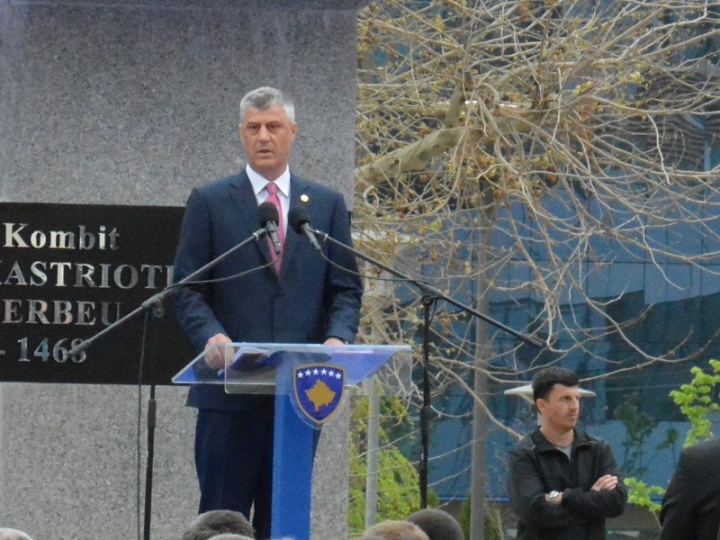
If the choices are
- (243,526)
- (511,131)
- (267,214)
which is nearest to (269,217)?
(267,214)

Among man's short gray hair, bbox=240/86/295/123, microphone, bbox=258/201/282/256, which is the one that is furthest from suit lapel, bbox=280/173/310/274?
microphone, bbox=258/201/282/256

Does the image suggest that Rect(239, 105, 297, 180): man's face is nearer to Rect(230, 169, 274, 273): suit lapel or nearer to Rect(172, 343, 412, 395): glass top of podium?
Rect(230, 169, 274, 273): suit lapel

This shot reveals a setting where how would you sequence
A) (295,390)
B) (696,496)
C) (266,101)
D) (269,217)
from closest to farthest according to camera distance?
Answer: (696,496)
(295,390)
(269,217)
(266,101)

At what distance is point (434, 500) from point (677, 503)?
18.0m

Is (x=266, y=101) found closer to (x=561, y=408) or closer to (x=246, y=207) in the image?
(x=246, y=207)

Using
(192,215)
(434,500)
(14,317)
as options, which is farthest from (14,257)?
(434,500)

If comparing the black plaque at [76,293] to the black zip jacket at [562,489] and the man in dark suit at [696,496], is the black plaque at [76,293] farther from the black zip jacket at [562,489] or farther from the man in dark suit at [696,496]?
the man in dark suit at [696,496]

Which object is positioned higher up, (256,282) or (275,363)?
(256,282)

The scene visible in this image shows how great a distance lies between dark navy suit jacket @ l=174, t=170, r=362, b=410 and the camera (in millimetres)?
5855

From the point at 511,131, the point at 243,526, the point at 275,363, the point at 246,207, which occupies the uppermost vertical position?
the point at 511,131

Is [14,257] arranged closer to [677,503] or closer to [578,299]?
[677,503]

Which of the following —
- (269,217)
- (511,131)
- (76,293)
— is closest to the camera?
(269,217)

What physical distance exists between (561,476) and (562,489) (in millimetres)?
56

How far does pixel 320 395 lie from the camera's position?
16.5ft
